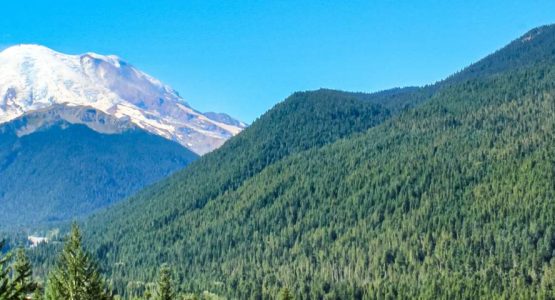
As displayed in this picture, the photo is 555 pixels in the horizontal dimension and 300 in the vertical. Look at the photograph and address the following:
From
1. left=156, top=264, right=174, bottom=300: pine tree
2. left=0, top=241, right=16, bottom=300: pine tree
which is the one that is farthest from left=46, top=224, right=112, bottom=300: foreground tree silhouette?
left=0, top=241, right=16, bottom=300: pine tree

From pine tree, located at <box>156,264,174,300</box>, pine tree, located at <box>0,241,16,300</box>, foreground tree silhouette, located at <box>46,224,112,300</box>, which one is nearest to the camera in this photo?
pine tree, located at <box>0,241,16,300</box>

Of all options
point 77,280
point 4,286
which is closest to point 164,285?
point 77,280

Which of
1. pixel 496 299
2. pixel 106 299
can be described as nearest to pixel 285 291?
pixel 106 299

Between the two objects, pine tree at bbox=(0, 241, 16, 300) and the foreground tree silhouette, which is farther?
the foreground tree silhouette

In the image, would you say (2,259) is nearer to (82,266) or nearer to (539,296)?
(82,266)

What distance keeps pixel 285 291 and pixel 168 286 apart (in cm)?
2926

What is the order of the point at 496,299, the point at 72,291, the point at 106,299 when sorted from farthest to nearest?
the point at 496,299 → the point at 106,299 → the point at 72,291

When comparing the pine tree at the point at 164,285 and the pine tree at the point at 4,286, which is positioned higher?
the pine tree at the point at 4,286

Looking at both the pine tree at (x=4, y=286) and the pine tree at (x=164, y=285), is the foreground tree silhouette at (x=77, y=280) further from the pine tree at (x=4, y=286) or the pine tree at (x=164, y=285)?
the pine tree at (x=4, y=286)

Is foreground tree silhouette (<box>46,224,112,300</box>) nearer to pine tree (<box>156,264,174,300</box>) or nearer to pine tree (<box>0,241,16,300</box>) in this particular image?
pine tree (<box>156,264,174,300</box>)

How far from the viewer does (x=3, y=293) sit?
149 ft

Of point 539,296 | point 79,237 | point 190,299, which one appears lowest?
point 539,296

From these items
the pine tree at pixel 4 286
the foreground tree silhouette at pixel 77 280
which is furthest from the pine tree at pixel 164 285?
the pine tree at pixel 4 286

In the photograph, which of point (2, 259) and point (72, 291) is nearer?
point (2, 259)
